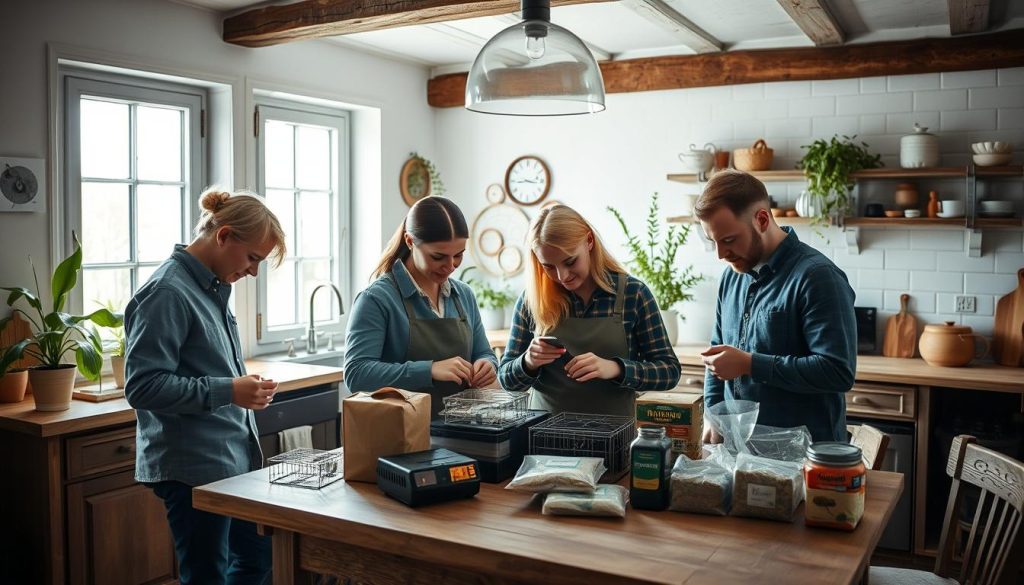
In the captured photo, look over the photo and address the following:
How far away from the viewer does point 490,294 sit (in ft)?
19.7

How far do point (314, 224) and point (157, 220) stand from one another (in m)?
1.15

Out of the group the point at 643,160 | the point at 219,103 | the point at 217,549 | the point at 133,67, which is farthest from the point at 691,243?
the point at 217,549

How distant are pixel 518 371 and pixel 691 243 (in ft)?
10.3

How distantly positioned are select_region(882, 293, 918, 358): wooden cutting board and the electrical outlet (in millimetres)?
228

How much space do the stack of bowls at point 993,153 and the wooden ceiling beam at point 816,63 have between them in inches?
17.3

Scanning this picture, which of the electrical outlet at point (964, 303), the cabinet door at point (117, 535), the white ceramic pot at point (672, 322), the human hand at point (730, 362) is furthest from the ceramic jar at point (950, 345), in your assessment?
the cabinet door at point (117, 535)

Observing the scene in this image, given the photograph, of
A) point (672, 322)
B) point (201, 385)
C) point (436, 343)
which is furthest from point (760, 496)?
point (672, 322)

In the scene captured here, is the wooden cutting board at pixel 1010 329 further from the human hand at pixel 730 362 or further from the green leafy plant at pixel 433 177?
the green leafy plant at pixel 433 177

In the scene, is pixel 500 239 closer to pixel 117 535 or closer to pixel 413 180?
pixel 413 180

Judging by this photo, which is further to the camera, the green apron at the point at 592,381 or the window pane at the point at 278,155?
the window pane at the point at 278,155

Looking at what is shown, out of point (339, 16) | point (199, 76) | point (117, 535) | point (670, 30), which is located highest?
point (670, 30)

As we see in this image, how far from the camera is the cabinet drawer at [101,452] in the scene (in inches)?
134

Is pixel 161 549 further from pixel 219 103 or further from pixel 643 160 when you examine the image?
pixel 643 160

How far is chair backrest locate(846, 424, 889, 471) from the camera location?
2613 millimetres
